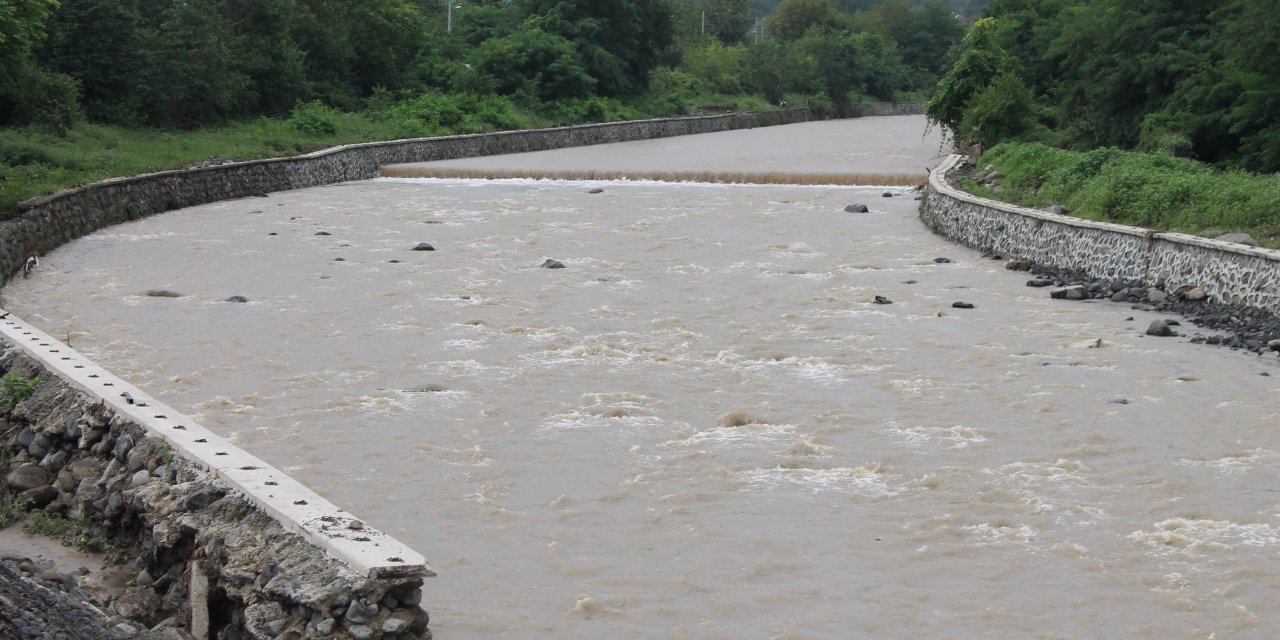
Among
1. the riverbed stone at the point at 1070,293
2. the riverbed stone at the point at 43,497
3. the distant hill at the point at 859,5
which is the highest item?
the distant hill at the point at 859,5

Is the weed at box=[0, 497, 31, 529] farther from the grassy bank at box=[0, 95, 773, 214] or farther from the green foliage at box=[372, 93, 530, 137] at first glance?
the green foliage at box=[372, 93, 530, 137]

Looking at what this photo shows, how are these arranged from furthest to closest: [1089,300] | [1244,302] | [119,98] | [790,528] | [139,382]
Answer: [119,98] → [1089,300] → [1244,302] → [139,382] → [790,528]

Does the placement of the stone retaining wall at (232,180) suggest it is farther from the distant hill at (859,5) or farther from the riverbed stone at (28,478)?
the distant hill at (859,5)

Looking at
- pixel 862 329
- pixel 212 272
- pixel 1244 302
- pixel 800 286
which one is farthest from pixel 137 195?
pixel 1244 302

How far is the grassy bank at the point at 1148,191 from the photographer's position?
1655cm

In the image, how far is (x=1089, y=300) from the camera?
1689cm

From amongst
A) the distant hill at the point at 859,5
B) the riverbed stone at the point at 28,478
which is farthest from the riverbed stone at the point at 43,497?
the distant hill at the point at 859,5

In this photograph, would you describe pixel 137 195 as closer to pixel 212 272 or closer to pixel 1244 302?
pixel 212 272

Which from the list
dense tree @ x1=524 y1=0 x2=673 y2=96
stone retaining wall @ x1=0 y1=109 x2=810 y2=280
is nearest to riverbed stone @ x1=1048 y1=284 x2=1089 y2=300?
stone retaining wall @ x1=0 y1=109 x2=810 y2=280

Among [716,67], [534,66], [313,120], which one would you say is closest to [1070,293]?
[313,120]

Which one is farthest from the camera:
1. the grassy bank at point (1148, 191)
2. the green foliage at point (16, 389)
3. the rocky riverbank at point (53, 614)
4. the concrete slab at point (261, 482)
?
the grassy bank at point (1148, 191)

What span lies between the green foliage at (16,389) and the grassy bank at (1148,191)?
1281 cm

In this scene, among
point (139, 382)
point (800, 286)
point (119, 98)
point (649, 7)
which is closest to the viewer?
point (139, 382)

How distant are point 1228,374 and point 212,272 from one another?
13259 mm
